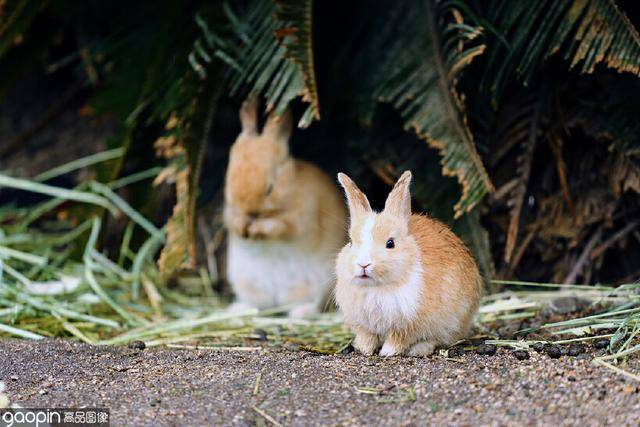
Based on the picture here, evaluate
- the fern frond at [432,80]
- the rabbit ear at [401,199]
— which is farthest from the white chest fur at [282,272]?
the rabbit ear at [401,199]

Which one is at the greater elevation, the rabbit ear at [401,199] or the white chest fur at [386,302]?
the rabbit ear at [401,199]

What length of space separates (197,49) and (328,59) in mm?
859

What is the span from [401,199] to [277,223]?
5.23ft

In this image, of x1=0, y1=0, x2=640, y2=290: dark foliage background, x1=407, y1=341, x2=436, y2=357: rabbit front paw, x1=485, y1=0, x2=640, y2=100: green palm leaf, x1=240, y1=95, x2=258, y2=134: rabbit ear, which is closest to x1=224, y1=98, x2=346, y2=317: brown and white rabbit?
x1=240, y1=95, x2=258, y2=134: rabbit ear

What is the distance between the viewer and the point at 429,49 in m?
4.49

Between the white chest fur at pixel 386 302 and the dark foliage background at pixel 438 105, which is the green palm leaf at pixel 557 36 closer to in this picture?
the dark foliage background at pixel 438 105

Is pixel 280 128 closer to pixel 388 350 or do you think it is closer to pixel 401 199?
pixel 401 199

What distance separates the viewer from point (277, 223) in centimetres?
494

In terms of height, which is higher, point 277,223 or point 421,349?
point 277,223

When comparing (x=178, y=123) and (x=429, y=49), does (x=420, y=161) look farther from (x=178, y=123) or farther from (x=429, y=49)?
(x=178, y=123)

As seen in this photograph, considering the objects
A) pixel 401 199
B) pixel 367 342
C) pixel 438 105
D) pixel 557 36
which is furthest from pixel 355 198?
pixel 557 36

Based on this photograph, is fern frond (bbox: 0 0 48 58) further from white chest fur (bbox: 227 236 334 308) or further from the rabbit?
the rabbit

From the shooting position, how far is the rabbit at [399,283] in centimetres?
336

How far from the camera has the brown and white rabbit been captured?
16.0 ft
